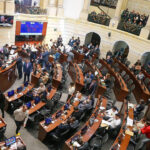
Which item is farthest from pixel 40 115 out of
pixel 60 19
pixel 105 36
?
pixel 60 19

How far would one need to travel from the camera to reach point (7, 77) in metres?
11.2

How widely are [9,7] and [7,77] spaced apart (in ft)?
25.1

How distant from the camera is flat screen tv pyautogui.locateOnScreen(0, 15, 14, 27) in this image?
16.0 meters

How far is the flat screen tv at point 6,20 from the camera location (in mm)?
16023

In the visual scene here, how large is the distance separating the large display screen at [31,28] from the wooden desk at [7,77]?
687 cm

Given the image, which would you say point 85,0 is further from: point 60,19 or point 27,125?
point 27,125

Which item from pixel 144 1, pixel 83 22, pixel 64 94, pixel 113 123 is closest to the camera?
pixel 113 123

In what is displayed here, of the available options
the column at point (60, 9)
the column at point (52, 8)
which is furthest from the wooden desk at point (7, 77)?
the column at point (60, 9)

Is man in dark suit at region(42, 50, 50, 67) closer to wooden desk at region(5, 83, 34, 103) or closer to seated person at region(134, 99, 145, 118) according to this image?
wooden desk at region(5, 83, 34, 103)

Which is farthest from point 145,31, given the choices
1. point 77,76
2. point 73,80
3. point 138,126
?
point 138,126

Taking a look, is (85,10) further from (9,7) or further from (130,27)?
(9,7)

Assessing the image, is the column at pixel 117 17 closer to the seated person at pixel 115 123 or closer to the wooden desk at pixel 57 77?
the wooden desk at pixel 57 77

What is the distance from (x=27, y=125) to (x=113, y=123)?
372 cm

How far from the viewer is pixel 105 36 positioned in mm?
18734
